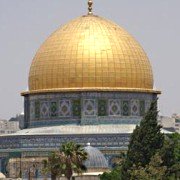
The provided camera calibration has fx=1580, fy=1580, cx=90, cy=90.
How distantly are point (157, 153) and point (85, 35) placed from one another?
2688 centimetres

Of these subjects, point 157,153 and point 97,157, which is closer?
point 157,153

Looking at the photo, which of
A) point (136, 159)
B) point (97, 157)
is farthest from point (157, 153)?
point (97, 157)

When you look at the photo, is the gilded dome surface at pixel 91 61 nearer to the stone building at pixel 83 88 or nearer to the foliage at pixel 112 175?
the stone building at pixel 83 88

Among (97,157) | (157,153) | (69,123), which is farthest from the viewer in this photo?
(69,123)

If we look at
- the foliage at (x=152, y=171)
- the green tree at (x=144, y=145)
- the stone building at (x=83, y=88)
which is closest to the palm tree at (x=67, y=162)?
the green tree at (x=144, y=145)

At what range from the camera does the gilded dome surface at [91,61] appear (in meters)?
101

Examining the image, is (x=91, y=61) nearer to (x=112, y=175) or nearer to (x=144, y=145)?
(x=112, y=175)

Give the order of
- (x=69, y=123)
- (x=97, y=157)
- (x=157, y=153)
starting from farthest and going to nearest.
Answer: (x=69, y=123) → (x=97, y=157) → (x=157, y=153)

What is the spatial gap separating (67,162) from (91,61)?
25167 mm

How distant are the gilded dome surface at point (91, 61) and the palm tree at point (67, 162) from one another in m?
23.6

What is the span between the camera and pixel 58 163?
76938 millimetres

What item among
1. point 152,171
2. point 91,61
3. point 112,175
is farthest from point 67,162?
point 91,61

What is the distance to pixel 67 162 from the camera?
76.8 meters

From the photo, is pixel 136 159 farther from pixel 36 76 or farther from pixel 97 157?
pixel 36 76
